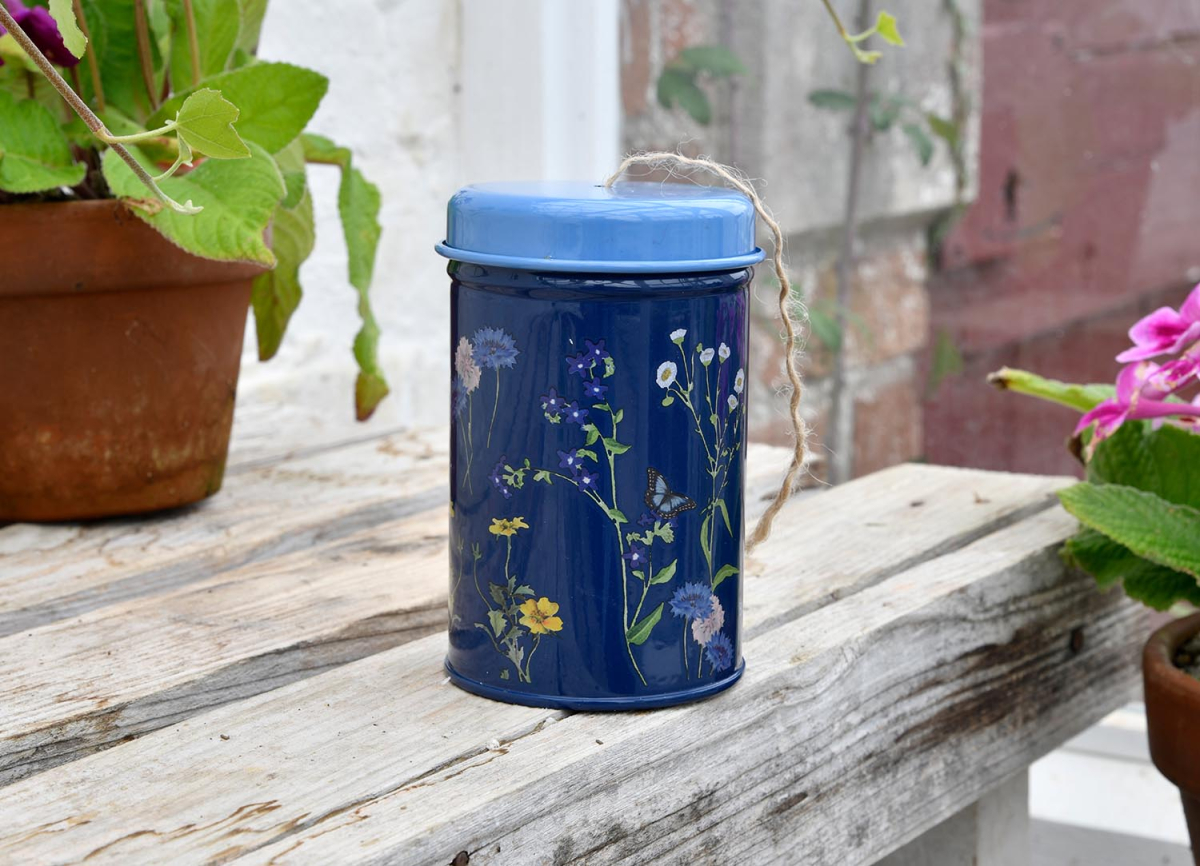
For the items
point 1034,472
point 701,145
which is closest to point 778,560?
point 1034,472

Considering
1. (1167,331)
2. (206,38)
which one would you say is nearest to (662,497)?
(1167,331)

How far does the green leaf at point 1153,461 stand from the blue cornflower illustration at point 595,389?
1.40 feet

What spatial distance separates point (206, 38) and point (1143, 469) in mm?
653

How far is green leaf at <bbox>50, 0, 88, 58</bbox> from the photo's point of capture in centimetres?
56

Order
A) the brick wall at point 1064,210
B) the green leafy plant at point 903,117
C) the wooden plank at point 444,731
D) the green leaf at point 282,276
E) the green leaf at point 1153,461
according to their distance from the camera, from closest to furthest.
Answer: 1. the wooden plank at point 444,731
2. the green leaf at point 1153,461
3. the green leaf at point 282,276
4. the brick wall at point 1064,210
5. the green leafy plant at point 903,117

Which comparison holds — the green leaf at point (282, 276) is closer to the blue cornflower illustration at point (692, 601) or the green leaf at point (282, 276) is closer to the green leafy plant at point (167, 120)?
the green leafy plant at point (167, 120)

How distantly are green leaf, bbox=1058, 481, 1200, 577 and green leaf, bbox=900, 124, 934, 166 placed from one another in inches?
34.5

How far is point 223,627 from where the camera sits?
29.0 inches

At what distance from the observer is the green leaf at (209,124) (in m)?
0.57

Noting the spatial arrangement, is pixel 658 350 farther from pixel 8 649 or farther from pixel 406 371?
pixel 406 371

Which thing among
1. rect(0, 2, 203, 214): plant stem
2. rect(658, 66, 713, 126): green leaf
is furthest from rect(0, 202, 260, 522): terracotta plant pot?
rect(658, 66, 713, 126): green leaf

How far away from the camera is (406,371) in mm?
1723

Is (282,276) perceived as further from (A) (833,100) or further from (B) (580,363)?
(A) (833,100)

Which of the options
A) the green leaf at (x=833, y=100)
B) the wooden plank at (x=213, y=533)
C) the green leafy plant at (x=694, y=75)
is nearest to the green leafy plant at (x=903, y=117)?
the green leaf at (x=833, y=100)
